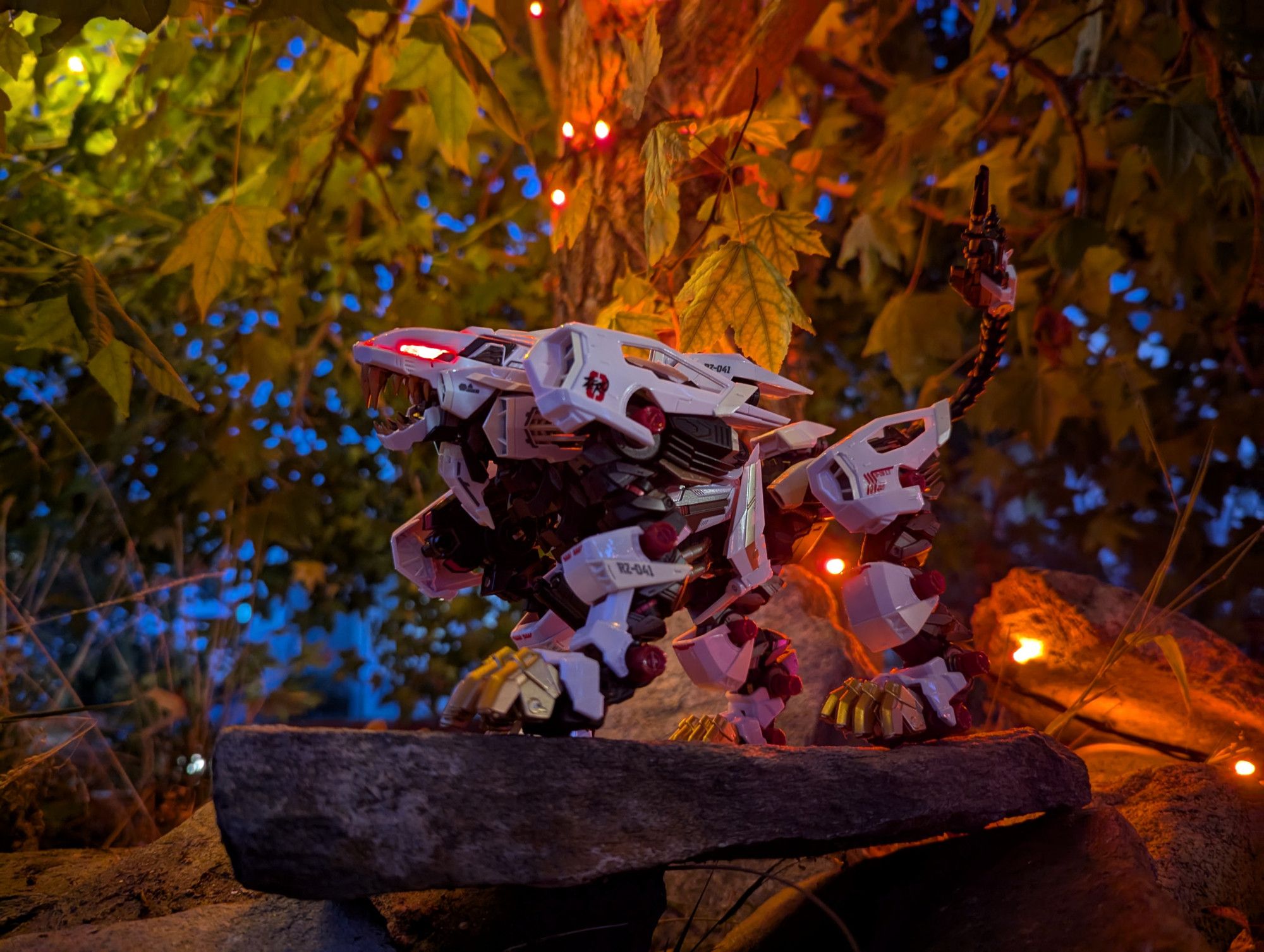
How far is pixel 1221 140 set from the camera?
2.03 metres

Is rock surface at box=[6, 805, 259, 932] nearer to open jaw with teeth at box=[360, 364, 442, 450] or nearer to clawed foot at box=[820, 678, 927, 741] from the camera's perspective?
open jaw with teeth at box=[360, 364, 442, 450]

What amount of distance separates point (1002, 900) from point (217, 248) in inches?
65.1

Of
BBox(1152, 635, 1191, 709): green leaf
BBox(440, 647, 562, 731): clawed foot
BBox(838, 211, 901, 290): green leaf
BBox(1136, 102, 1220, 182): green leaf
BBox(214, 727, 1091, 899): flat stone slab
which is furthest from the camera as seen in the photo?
BBox(838, 211, 901, 290): green leaf

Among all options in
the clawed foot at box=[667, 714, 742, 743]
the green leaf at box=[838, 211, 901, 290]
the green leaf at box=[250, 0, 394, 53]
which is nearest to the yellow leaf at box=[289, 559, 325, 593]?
the clawed foot at box=[667, 714, 742, 743]

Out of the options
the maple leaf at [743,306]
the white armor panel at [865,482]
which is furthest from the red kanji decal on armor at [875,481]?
the maple leaf at [743,306]

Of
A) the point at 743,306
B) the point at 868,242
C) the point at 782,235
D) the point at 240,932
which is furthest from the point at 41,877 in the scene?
the point at 868,242

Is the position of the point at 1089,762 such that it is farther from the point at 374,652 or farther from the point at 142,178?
the point at 142,178

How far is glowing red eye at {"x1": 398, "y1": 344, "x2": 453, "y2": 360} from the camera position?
1.23 meters

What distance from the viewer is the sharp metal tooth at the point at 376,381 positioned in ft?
4.17

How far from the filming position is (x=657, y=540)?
112 centimetres

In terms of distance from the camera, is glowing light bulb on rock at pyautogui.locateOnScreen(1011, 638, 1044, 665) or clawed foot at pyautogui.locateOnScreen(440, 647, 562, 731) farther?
glowing light bulb on rock at pyautogui.locateOnScreen(1011, 638, 1044, 665)

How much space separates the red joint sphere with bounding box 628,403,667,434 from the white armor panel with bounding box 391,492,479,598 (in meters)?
0.38

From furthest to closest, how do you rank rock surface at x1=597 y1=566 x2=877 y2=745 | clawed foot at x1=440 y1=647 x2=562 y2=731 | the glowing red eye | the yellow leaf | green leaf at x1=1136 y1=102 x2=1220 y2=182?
the yellow leaf → rock surface at x1=597 y1=566 x2=877 y2=745 → green leaf at x1=1136 y1=102 x2=1220 y2=182 → the glowing red eye → clawed foot at x1=440 y1=647 x2=562 y2=731

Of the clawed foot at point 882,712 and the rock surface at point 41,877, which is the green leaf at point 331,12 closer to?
the clawed foot at point 882,712
